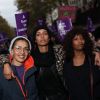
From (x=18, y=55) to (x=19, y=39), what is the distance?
205 millimetres

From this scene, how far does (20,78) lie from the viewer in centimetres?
525

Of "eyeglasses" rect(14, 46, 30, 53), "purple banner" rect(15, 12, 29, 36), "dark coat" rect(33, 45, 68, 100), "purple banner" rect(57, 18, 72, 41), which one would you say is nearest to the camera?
"eyeglasses" rect(14, 46, 30, 53)

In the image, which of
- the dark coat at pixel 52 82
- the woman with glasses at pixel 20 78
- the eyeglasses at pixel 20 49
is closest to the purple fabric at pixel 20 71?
the woman with glasses at pixel 20 78

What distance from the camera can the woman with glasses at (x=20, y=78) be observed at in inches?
206

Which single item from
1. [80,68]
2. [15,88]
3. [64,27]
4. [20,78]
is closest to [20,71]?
[20,78]

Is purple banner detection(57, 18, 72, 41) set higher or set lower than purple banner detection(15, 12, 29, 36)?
lower

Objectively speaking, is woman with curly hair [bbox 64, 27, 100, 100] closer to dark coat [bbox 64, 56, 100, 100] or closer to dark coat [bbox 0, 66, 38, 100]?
dark coat [bbox 64, 56, 100, 100]

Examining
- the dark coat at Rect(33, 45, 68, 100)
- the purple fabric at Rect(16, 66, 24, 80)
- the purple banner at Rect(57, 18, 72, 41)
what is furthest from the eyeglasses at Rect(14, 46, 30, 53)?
the purple banner at Rect(57, 18, 72, 41)

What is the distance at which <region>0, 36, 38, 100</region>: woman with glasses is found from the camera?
523 cm

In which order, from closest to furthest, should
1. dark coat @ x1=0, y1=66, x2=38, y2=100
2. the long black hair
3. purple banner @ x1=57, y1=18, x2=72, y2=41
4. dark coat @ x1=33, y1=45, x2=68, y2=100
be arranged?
dark coat @ x1=0, y1=66, x2=38, y2=100 → the long black hair → dark coat @ x1=33, y1=45, x2=68, y2=100 → purple banner @ x1=57, y1=18, x2=72, y2=41

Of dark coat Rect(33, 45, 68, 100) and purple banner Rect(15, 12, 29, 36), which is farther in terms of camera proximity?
purple banner Rect(15, 12, 29, 36)

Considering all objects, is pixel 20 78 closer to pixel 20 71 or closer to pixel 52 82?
pixel 20 71

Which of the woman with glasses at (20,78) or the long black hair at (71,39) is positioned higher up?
the long black hair at (71,39)

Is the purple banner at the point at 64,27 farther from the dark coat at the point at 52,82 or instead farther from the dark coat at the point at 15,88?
the dark coat at the point at 15,88
